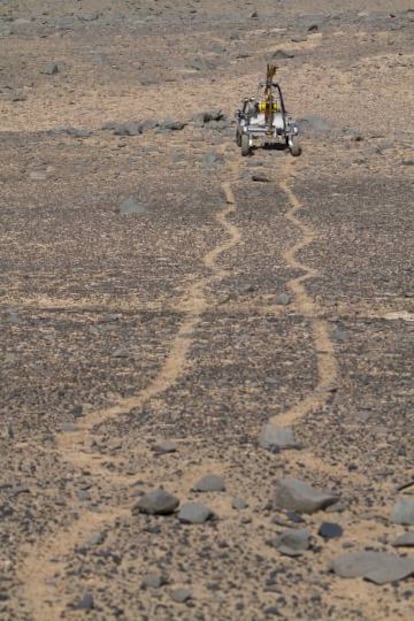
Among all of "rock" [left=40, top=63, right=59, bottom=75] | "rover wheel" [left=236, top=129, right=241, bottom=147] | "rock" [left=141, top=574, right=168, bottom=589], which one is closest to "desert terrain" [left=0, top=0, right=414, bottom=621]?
"rock" [left=141, top=574, right=168, bottom=589]

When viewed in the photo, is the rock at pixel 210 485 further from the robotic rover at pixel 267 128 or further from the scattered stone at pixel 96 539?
the robotic rover at pixel 267 128

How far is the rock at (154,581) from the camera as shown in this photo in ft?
13.6

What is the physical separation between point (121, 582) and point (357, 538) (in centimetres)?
85

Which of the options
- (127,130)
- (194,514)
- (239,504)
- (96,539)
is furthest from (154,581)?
(127,130)

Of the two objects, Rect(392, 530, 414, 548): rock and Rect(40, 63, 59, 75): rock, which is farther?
Rect(40, 63, 59, 75): rock

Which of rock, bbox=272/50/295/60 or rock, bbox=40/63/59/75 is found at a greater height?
rock, bbox=40/63/59/75

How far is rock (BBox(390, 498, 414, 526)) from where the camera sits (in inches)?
181

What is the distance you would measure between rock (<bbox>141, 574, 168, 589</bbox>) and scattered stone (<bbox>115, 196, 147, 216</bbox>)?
7.21m

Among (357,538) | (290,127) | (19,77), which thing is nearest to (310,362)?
(357,538)

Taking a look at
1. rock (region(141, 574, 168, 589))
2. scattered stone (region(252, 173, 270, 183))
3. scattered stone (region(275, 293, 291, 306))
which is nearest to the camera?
rock (region(141, 574, 168, 589))

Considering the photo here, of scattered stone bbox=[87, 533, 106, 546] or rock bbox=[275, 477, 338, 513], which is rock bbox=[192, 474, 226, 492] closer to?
rock bbox=[275, 477, 338, 513]

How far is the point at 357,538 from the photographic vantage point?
4480mm

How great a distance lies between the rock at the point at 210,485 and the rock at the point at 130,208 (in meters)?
6.47

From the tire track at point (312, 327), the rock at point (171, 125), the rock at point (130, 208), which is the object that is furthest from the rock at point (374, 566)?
the rock at point (171, 125)
